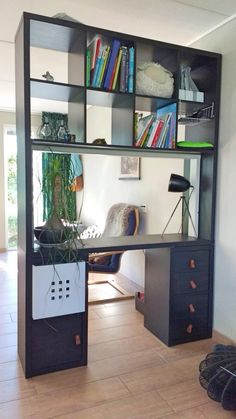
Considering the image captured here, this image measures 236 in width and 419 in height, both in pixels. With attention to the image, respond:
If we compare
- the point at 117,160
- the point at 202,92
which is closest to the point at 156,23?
the point at 202,92

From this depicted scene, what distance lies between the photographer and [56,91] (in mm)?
2131

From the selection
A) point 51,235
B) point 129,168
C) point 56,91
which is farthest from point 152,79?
point 129,168

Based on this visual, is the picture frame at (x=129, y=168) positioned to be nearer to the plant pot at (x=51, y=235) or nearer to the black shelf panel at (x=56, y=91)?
the black shelf panel at (x=56, y=91)

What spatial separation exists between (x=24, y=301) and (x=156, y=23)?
2.10 metres

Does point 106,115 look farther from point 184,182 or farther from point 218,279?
point 218,279

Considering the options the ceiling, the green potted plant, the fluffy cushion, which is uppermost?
the ceiling

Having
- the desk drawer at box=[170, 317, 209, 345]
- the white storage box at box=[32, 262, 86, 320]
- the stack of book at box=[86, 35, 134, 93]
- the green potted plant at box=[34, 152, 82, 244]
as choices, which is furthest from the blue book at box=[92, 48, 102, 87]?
the desk drawer at box=[170, 317, 209, 345]

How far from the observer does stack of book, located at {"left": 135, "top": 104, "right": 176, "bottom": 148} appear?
227 cm

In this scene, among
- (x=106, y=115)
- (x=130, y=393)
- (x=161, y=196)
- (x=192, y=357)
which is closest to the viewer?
(x=130, y=393)

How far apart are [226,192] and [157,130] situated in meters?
0.67

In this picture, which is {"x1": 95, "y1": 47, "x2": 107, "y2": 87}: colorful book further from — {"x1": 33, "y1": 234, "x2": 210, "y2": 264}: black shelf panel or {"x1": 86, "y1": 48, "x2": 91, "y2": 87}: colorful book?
{"x1": 33, "y1": 234, "x2": 210, "y2": 264}: black shelf panel

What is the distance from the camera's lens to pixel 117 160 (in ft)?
13.3

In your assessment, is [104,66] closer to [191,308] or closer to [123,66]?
[123,66]

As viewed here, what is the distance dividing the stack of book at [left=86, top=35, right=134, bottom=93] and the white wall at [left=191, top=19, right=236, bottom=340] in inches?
28.3
